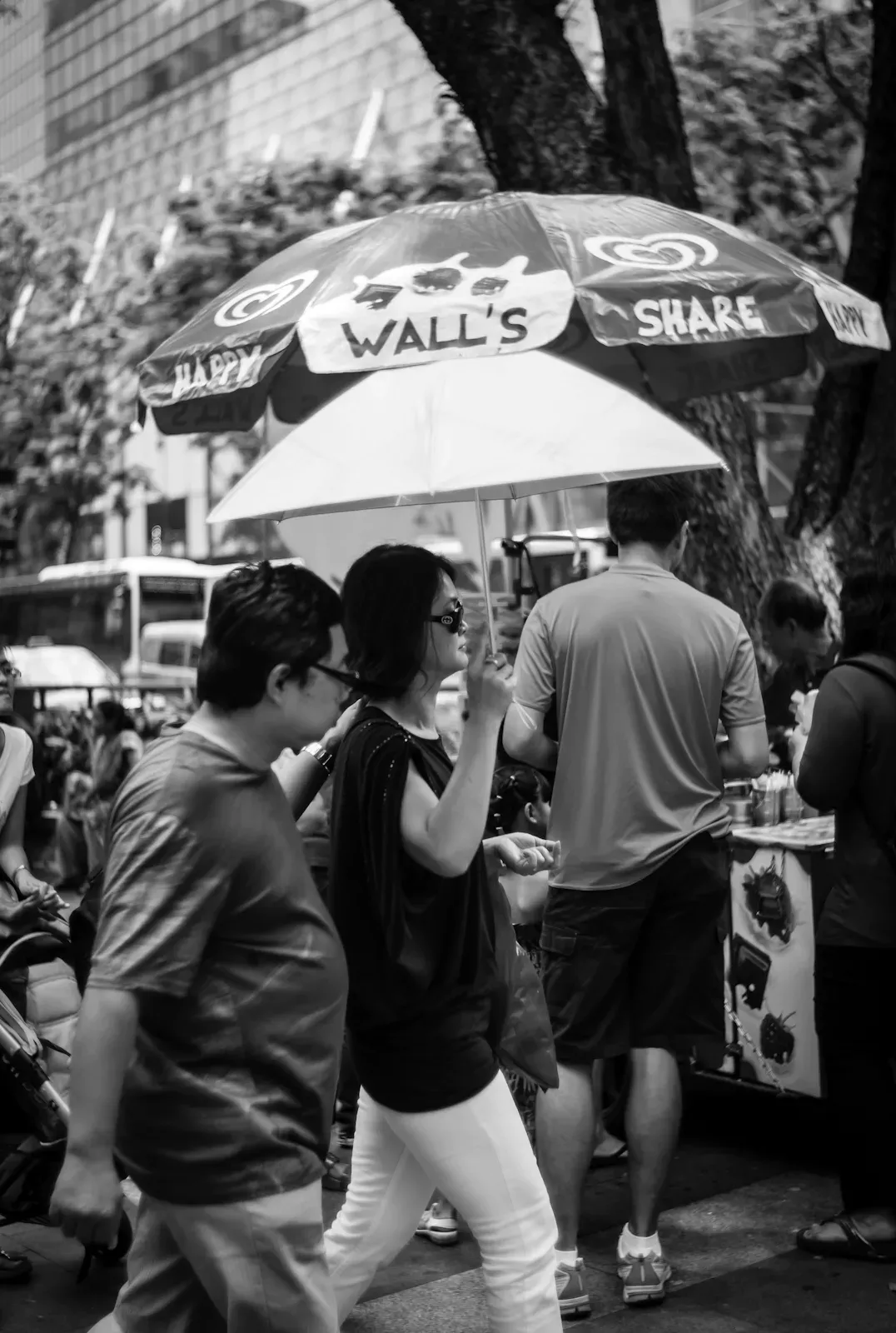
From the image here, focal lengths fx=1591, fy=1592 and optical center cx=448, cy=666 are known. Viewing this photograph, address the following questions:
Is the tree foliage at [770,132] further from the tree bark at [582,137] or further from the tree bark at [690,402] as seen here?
the tree bark at [582,137]

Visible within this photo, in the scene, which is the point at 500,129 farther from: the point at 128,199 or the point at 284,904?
the point at 128,199

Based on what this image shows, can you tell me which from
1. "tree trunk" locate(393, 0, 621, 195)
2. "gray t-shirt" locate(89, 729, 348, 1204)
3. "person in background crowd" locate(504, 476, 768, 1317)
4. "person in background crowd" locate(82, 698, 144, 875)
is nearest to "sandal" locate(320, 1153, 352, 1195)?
"person in background crowd" locate(504, 476, 768, 1317)

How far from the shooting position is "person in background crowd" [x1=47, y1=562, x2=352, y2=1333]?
2.15m

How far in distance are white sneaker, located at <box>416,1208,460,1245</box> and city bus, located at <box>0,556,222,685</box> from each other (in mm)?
25318

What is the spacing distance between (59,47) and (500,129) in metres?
93.4

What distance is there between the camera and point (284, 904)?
2277 mm

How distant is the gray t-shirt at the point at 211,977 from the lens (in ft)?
7.14

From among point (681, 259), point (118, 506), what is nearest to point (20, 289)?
point (118, 506)

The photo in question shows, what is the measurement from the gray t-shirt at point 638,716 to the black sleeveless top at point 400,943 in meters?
1.02

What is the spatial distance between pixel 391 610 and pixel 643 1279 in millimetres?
1962

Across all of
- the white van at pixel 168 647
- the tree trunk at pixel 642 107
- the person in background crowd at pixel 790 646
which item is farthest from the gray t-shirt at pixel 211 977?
the white van at pixel 168 647

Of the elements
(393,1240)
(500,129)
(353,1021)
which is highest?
(500,129)

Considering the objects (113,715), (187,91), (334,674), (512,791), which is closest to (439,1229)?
(512,791)

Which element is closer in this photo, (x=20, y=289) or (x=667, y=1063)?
(x=667, y=1063)
